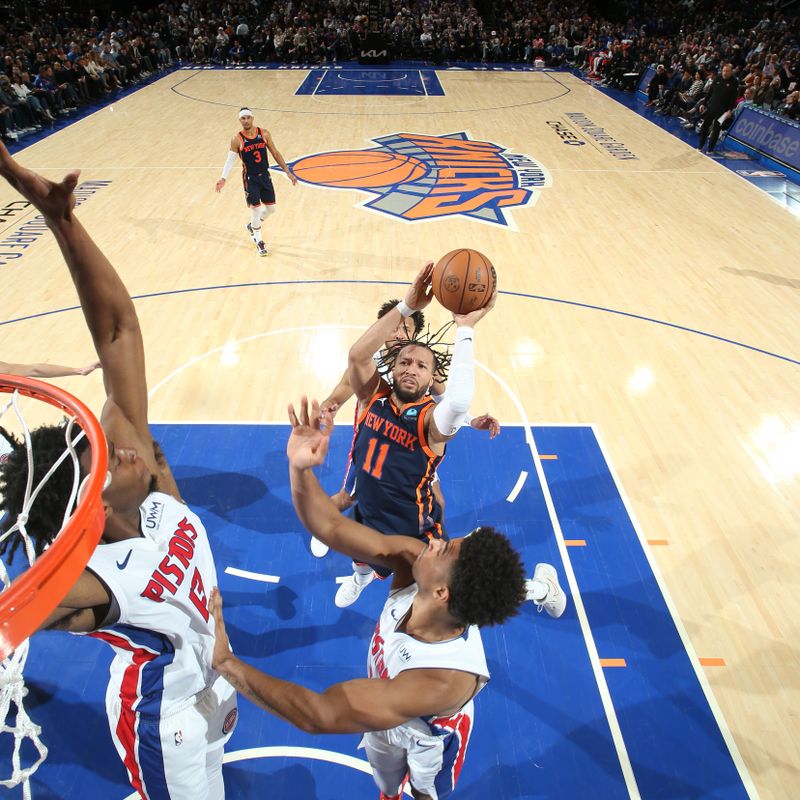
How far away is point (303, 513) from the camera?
239 cm

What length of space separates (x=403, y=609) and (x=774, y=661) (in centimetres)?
292

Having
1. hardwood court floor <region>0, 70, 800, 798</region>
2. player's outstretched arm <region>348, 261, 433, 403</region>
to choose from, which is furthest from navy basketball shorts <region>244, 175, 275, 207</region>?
player's outstretched arm <region>348, 261, 433, 403</region>

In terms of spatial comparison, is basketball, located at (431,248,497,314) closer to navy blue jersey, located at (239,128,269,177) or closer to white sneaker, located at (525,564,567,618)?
white sneaker, located at (525,564,567,618)

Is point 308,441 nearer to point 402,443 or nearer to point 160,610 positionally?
point 160,610

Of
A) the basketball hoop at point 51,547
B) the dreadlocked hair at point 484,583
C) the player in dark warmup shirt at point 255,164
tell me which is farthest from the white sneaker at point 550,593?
the player in dark warmup shirt at point 255,164

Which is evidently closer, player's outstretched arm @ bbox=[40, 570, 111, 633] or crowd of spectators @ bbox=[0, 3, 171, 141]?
player's outstretched arm @ bbox=[40, 570, 111, 633]

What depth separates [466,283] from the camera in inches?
164

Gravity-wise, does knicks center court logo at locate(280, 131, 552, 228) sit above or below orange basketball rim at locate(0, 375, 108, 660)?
below

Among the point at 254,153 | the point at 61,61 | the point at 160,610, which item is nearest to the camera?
the point at 160,610

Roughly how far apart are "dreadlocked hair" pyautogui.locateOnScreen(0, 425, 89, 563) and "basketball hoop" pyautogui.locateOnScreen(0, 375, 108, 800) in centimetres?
3

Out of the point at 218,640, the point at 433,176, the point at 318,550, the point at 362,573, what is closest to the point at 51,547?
the point at 218,640

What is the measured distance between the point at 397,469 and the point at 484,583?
137cm

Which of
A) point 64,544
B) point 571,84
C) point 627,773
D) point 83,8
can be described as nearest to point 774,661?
point 627,773

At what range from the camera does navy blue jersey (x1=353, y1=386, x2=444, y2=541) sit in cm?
350
